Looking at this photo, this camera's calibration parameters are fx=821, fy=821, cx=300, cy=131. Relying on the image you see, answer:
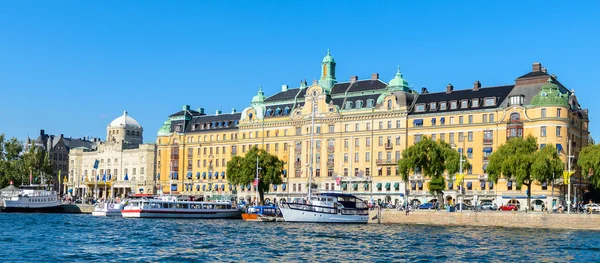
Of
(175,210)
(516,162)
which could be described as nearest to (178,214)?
(175,210)

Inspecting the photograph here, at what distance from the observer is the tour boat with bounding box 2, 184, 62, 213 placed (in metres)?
159

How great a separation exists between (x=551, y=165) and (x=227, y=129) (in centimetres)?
9137

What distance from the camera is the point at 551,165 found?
11506 centimetres

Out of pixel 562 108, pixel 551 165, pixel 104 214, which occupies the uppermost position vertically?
pixel 562 108

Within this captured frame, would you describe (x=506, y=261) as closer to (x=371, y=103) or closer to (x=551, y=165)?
(x=551, y=165)

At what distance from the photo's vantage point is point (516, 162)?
116812 mm

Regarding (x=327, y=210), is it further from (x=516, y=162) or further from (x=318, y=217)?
(x=516, y=162)

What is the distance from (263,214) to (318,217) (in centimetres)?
1254

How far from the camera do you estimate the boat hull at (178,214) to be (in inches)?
5340

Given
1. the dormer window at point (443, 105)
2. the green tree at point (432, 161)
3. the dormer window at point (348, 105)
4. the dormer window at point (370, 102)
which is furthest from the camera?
the dormer window at point (348, 105)

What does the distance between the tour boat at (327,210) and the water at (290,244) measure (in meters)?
13.8

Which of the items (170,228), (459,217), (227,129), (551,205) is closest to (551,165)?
(459,217)

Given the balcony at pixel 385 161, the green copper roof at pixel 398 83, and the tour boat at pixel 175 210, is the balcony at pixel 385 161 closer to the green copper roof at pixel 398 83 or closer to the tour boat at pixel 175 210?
the green copper roof at pixel 398 83

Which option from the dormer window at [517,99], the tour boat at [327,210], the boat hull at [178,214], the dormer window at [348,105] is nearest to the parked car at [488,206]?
the dormer window at [517,99]
